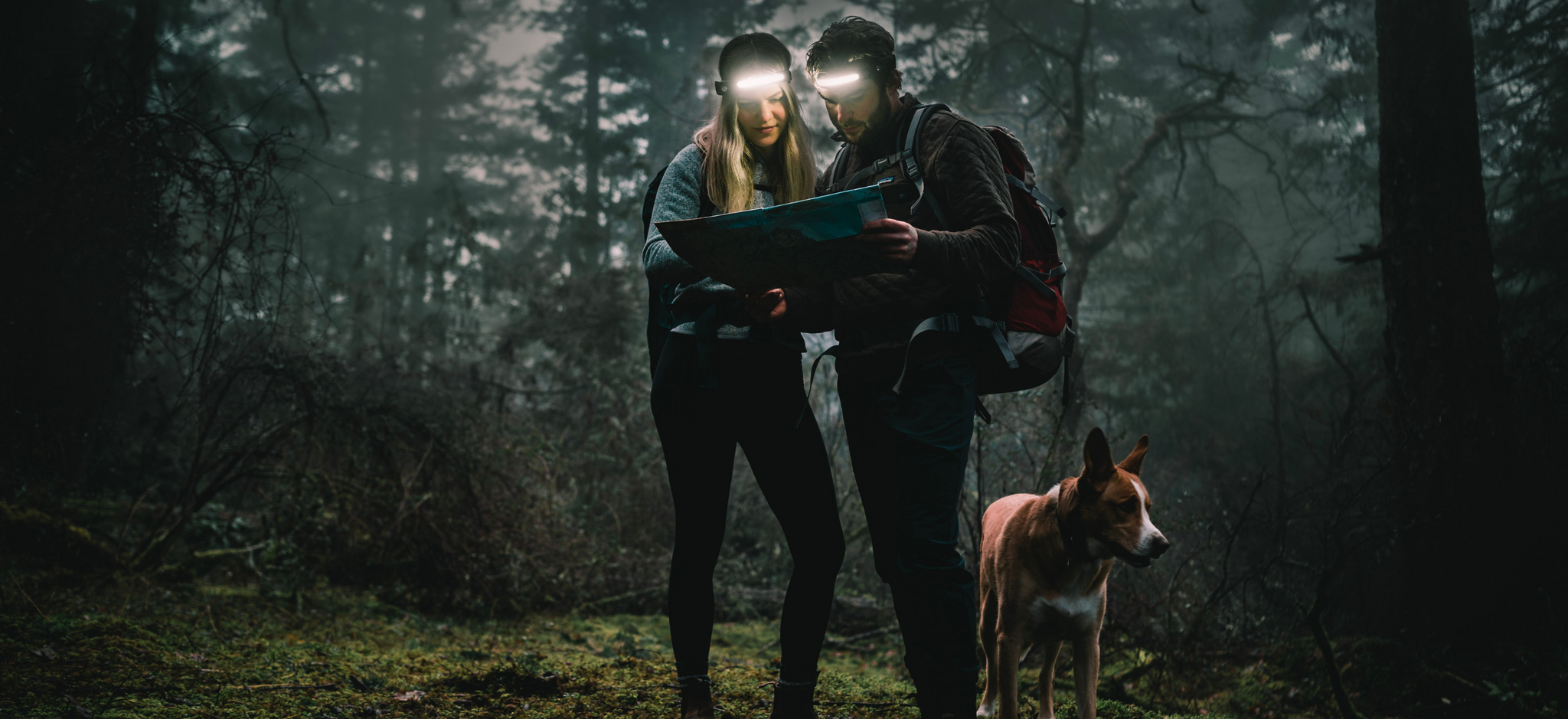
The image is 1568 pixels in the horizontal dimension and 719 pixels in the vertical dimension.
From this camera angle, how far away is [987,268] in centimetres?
210

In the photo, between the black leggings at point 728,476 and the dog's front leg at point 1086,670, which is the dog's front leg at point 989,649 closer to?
the dog's front leg at point 1086,670

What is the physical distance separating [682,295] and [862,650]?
5.03 m

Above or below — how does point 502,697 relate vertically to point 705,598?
below

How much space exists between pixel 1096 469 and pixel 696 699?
5.65 feet

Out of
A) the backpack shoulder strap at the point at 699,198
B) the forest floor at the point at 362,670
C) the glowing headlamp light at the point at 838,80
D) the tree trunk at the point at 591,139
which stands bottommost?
the forest floor at the point at 362,670

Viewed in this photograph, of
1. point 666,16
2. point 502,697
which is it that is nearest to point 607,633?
point 502,697

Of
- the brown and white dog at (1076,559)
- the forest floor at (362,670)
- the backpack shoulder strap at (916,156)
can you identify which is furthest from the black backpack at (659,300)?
the brown and white dog at (1076,559)

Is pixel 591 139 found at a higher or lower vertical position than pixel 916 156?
higher

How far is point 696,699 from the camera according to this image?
2.43 meters

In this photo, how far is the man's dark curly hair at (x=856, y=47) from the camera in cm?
241

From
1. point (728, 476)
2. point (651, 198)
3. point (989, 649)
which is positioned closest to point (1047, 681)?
point (989, 649)

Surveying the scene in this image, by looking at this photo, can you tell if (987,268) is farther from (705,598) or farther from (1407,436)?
(1407,436)

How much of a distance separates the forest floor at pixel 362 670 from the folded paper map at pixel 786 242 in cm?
185

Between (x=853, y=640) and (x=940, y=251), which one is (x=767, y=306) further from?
(x=853, y=640)
